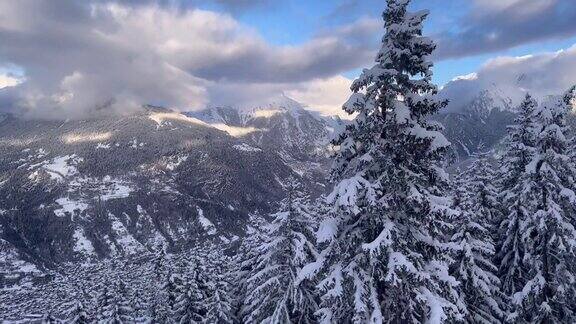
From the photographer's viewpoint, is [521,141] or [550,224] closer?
[550,224]

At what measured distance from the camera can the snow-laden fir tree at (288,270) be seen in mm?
26516

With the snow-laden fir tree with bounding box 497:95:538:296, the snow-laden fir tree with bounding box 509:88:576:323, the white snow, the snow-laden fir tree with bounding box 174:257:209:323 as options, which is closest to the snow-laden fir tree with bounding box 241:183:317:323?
the white snow

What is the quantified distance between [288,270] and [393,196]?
13.7 m

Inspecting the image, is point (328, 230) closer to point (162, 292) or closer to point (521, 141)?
point (521, 141)

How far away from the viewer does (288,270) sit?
90.0 feet

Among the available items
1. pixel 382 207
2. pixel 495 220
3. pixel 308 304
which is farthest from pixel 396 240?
pixel 495 220

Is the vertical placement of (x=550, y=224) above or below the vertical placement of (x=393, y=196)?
below

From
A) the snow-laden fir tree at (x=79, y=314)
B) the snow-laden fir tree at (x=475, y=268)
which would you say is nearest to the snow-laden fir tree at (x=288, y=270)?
the snow-laden fir tree at (x=475, y=268)

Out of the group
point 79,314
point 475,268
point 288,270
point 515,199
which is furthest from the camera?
point 79,314

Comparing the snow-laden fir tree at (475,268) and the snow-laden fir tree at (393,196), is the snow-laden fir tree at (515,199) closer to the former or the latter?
the snow-laden fir tree at (475,268)

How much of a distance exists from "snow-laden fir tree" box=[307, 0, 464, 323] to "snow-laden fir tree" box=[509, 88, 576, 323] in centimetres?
1291

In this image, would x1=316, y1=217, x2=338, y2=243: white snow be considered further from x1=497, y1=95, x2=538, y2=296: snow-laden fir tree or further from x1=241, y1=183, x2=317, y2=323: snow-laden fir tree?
x1=497, y1=95, x2=538, y2=296: snow-laden fir tree

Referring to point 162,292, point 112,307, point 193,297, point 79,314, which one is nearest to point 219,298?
point 193,297

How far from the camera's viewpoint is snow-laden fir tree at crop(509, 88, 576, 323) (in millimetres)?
25484
